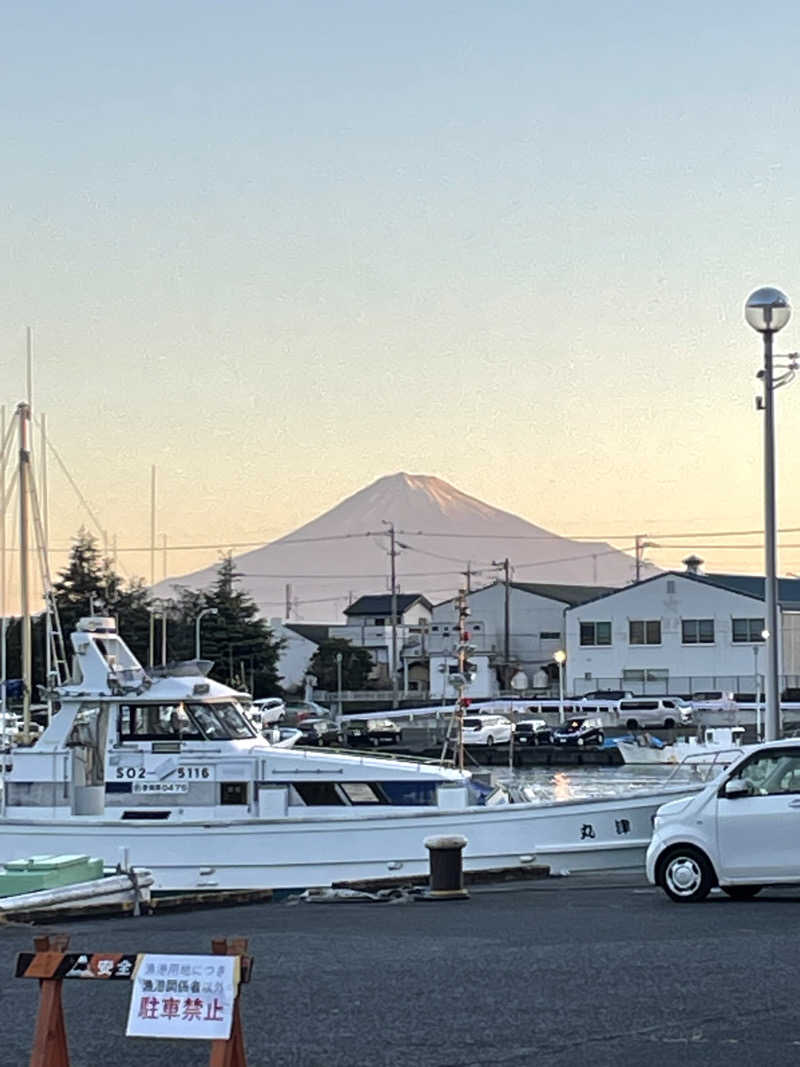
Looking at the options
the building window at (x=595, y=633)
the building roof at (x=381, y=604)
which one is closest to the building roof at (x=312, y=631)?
the building roof at (x=381, y=604)

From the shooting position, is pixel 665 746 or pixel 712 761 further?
pixel 665 746

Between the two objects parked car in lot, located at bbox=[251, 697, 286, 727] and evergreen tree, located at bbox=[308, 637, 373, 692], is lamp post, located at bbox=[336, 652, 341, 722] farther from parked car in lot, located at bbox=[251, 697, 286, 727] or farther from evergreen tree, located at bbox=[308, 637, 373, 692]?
parked car in lot, located at bbox=[251, 697, 286, 727]

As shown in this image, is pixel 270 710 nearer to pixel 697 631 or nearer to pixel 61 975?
pixel 697 631

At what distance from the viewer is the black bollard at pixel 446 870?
18734 mm

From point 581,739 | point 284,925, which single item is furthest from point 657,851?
point 581,739

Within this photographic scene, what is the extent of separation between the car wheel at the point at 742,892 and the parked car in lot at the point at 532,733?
171 feet

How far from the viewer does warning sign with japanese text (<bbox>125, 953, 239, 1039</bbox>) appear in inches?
282

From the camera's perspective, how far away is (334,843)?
79.2 feet

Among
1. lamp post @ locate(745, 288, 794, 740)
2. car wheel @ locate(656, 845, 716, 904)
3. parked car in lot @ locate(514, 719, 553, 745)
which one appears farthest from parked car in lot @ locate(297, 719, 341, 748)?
car wheel @ locate(656, 845, 716, 904)

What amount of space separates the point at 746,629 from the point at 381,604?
47050 mm

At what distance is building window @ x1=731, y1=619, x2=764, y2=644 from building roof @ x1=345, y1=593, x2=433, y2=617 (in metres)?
43.5

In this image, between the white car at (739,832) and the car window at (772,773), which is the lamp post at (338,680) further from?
the car window at (772,773)

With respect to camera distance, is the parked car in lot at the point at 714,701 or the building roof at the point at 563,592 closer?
the parked car in lot at the point at 714,701

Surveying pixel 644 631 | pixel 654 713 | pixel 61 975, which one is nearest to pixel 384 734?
pixel 654 713
